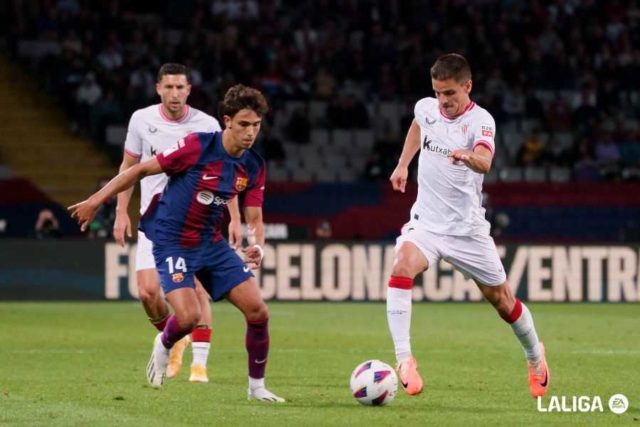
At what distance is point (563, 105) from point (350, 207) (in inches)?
231

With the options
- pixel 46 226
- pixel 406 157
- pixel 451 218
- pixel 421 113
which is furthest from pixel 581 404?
pixel 46 226

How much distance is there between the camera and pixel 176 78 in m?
11.2

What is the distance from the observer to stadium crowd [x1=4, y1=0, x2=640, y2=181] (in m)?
26.7

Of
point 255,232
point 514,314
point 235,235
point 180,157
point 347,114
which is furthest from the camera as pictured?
point 347,114

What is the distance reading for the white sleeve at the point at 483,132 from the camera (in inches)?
376

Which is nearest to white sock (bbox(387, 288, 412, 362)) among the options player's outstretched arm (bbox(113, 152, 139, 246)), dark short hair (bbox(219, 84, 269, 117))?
dark short hair (bbox(219, 84, 269, 117))

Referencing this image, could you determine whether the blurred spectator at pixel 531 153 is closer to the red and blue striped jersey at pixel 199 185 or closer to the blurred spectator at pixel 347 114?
the blurred spectator at pixel 347 114

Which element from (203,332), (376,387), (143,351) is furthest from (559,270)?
(376,387)

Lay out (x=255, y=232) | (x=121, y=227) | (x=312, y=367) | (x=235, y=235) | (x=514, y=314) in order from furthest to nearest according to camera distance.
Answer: (x=312, y=367), (x=121, y=227), (x=235, y=235), (x=514, y=314), (x=255, y=232)

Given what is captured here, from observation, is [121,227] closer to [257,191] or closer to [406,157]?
[257,191]

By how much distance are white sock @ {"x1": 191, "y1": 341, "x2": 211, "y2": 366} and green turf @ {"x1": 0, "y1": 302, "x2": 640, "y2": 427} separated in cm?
22

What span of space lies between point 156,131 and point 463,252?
2801 mm

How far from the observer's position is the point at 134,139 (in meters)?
11.4

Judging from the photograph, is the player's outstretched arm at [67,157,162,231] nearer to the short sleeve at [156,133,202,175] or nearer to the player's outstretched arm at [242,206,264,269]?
the short sleeve at [156,133,202,175]
